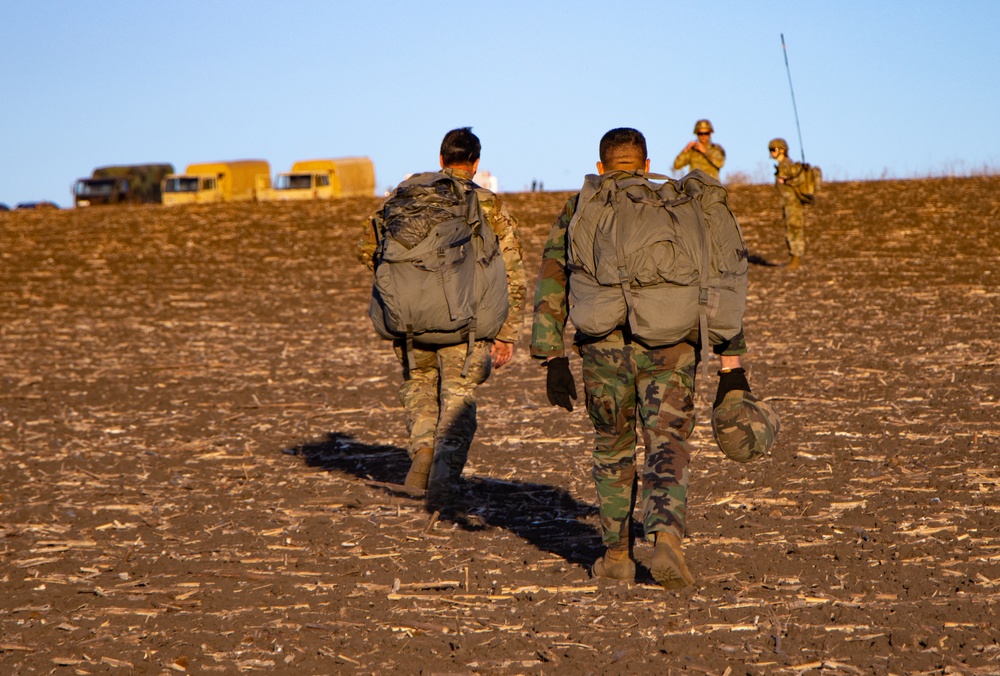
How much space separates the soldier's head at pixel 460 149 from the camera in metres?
6.66

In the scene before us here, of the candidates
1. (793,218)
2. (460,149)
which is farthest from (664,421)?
(793,218)

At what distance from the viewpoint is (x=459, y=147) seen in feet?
21.8

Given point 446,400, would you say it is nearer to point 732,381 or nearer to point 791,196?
point 732,381

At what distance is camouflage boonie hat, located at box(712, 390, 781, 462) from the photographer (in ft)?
16.6

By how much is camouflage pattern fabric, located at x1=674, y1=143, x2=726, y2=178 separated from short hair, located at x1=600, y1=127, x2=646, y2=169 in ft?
36.4

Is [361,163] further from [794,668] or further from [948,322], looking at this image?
[794,668]

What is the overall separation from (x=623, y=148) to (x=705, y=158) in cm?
1128

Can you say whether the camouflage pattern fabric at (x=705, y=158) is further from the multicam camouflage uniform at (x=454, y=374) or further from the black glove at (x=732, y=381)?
the black glove at (x=732, y=381)

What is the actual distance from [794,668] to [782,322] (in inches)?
460

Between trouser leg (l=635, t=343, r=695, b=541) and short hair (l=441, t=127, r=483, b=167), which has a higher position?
short hair (l=441, t=127, r=483, b=167)

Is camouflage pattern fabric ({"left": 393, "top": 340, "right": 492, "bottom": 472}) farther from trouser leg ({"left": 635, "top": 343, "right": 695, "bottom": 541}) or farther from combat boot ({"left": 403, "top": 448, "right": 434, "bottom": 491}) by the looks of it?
trouser leg ({"left": 635, "top": 343, "right": 695, "bottom": 541})

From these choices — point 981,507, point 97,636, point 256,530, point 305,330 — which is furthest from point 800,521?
point 305,330

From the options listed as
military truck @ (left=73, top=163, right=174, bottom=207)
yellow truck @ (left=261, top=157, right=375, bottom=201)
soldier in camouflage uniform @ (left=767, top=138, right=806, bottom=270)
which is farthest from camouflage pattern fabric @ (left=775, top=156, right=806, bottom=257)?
military truck @ (left=73, top=163, right=174, bottom=207)

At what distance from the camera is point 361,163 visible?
39.1 meters
